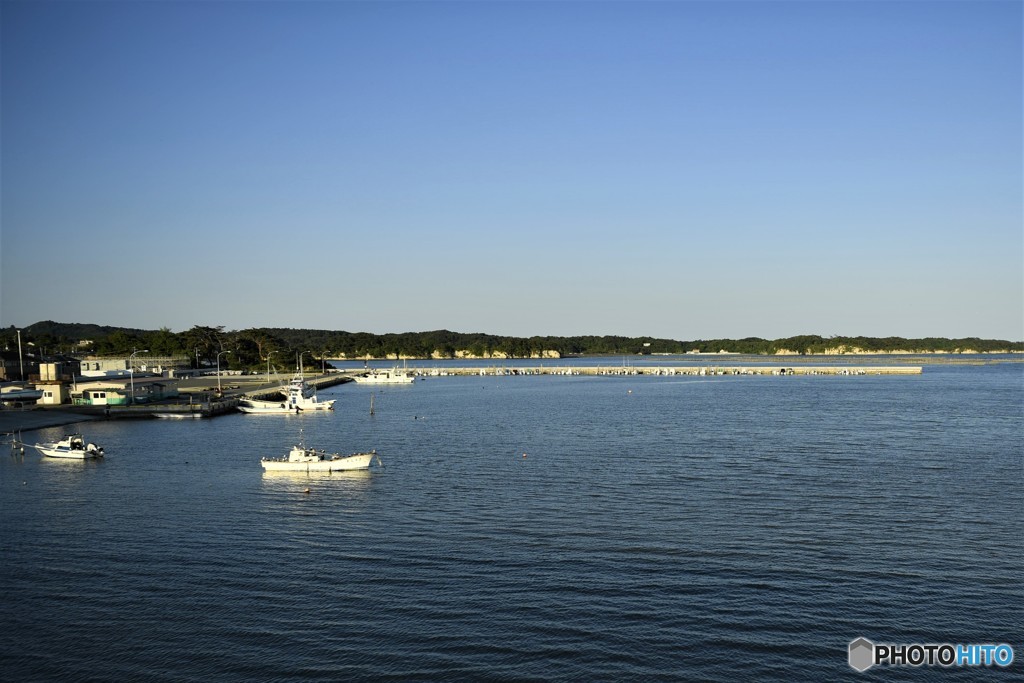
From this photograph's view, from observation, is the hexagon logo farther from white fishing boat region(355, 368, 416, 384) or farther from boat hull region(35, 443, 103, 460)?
white fishing boat region(355, 368, 416, 384)

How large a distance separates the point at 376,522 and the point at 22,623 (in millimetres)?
14537

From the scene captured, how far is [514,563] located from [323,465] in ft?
79.5

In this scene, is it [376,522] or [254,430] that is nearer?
[376,522]

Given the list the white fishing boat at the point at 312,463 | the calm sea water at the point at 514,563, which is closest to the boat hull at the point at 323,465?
the white fishing boat at the point at 312,463

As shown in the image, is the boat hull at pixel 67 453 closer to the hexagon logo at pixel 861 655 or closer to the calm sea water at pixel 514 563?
the calm sea water at pixel 514 563

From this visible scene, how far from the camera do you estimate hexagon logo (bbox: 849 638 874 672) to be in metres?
20.7

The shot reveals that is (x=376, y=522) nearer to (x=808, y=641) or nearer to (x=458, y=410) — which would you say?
(x=808, y=641)

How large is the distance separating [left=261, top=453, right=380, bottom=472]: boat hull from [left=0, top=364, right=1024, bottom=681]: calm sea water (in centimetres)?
147

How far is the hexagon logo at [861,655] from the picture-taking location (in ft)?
67.8

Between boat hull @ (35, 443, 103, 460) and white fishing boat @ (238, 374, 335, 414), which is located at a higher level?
white fishing boat @ (238, 374, 335, 414)

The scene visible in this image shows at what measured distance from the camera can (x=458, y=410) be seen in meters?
102

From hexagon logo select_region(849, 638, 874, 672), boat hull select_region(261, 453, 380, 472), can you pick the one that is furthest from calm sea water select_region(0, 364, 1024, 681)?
boat hull select_region(261, 453, 380, 472)

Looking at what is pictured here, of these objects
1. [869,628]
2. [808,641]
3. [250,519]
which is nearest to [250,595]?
[250,519]

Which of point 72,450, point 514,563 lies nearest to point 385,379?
point 72,450
